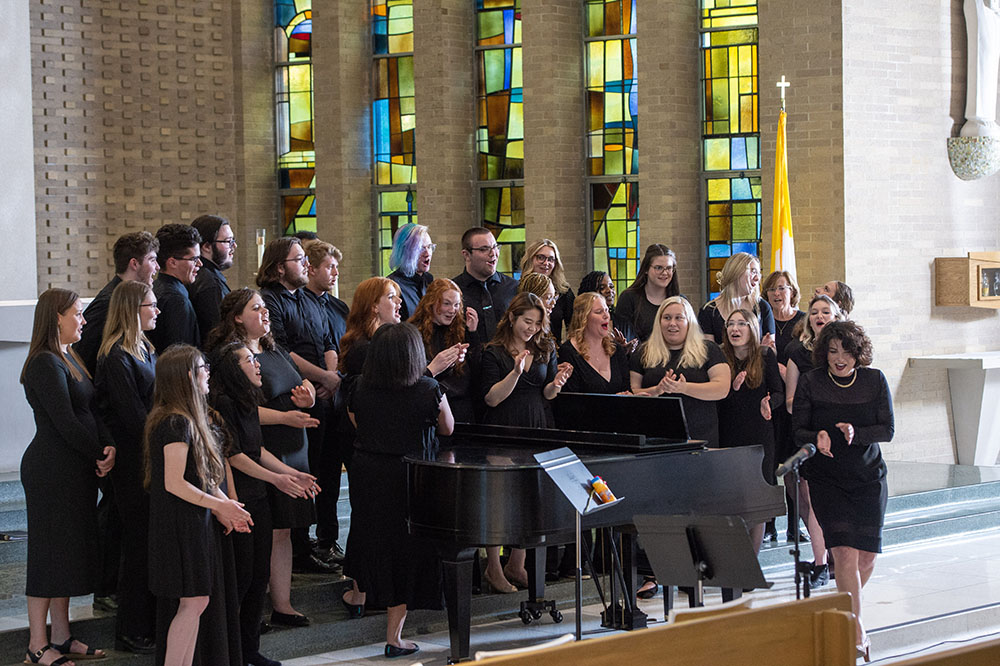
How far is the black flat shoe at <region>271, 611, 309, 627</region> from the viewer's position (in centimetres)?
671

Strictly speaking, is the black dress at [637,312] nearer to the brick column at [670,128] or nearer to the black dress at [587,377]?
the black dress at [587,377]

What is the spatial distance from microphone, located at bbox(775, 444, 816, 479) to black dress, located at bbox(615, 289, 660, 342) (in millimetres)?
2193

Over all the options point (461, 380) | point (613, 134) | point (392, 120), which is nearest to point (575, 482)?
point (461, 380)

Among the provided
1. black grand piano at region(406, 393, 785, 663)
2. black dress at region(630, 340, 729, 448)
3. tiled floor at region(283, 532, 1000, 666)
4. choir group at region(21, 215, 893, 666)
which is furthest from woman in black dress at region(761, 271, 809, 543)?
black grand piano at region(406, 393, 785, 663)

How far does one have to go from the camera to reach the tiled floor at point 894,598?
688cm

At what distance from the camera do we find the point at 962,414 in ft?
43.3

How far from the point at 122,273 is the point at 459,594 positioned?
7.16 feet

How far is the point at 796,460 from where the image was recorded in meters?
6.05

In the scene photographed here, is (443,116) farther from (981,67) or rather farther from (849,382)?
(849,382)

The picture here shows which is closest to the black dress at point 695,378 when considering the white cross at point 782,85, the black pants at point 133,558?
the black pants at point 133,558

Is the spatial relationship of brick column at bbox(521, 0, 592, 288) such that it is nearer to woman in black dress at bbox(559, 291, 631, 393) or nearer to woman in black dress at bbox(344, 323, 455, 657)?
woman in black dress at bbox(559, 291, 631, 393)

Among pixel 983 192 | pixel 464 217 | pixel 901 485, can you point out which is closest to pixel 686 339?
pixel 901 485

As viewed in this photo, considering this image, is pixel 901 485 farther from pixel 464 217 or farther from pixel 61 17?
pixel 61 17

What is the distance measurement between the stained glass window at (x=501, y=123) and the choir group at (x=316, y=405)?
23.3 ft
